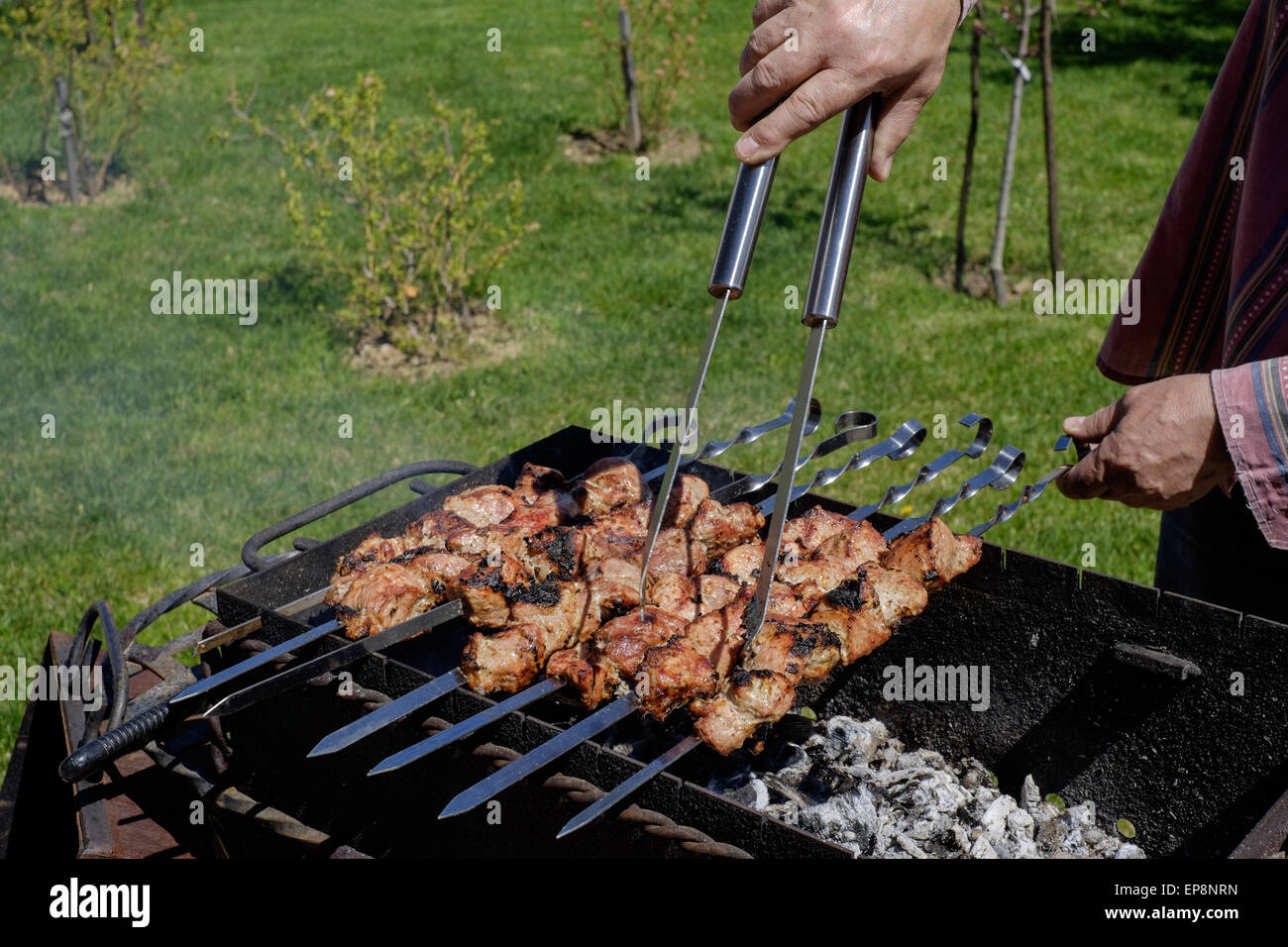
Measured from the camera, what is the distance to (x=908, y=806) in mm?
2689

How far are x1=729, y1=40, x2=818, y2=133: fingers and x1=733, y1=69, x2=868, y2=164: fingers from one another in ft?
0.05

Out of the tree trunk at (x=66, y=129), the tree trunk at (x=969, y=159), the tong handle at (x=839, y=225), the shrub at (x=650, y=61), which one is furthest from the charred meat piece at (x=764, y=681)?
the tree trunk at (x=66, y=129)

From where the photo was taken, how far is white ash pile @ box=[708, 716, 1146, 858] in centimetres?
256

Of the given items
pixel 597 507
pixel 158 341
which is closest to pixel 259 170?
pixel 158 341

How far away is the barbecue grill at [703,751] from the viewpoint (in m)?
2.25

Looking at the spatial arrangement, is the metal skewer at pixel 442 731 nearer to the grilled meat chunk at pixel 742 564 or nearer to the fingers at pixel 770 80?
the grilled meat chunk at pixel 742 564

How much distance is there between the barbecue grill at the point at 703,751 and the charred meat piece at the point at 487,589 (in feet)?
0.72

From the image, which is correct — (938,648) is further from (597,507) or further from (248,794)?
(248,794)

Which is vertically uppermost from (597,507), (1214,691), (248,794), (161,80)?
(161,80)

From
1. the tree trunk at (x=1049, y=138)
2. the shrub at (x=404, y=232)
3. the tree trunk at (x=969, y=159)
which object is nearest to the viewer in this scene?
the shrub at (x=404, y=232)

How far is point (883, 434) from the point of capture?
21.9 ft

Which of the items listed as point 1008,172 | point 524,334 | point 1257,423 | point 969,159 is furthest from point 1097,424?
point 969,159
